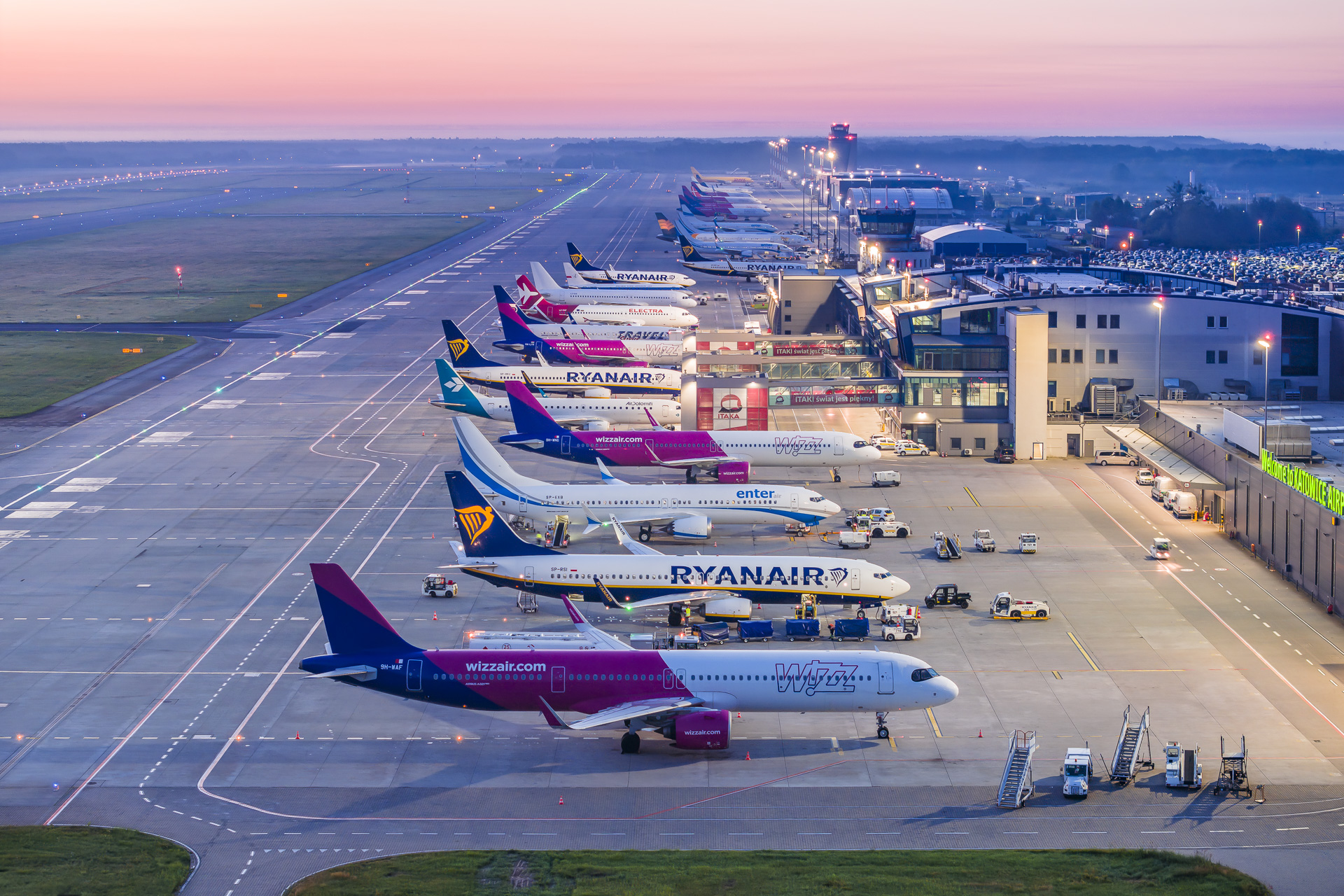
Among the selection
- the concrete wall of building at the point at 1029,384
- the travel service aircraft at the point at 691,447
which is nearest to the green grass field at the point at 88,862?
the travel service aircraft at the point at 691,447

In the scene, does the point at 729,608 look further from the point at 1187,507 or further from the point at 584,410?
the point at 584,410

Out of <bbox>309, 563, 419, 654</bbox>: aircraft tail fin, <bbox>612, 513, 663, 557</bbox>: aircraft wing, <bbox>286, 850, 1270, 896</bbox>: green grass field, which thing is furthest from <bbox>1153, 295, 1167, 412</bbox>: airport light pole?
<bbox>309, 563, 419, 654</bbox>: aircraft tail fin

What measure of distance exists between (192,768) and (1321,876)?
45228 mm

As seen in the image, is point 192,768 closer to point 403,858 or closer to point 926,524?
point 403,858

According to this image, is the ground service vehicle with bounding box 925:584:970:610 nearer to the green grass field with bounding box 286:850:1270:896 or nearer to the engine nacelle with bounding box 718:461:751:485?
the green grass field with bounding box 286:850:1270:896

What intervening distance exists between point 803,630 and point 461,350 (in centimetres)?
7113

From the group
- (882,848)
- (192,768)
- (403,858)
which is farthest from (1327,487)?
(192,768)

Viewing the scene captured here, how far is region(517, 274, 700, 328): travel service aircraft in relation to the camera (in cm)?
17738

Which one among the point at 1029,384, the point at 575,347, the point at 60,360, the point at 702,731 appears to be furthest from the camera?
the point at 60,360

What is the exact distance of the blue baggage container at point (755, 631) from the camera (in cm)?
7150

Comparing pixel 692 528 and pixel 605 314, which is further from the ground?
pixel 605 314

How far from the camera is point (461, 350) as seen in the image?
5261 inches

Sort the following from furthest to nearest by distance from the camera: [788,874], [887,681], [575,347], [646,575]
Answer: [575,347], [646,575], [887,681], [788,874]

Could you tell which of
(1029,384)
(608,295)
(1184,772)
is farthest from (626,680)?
(608,295)
